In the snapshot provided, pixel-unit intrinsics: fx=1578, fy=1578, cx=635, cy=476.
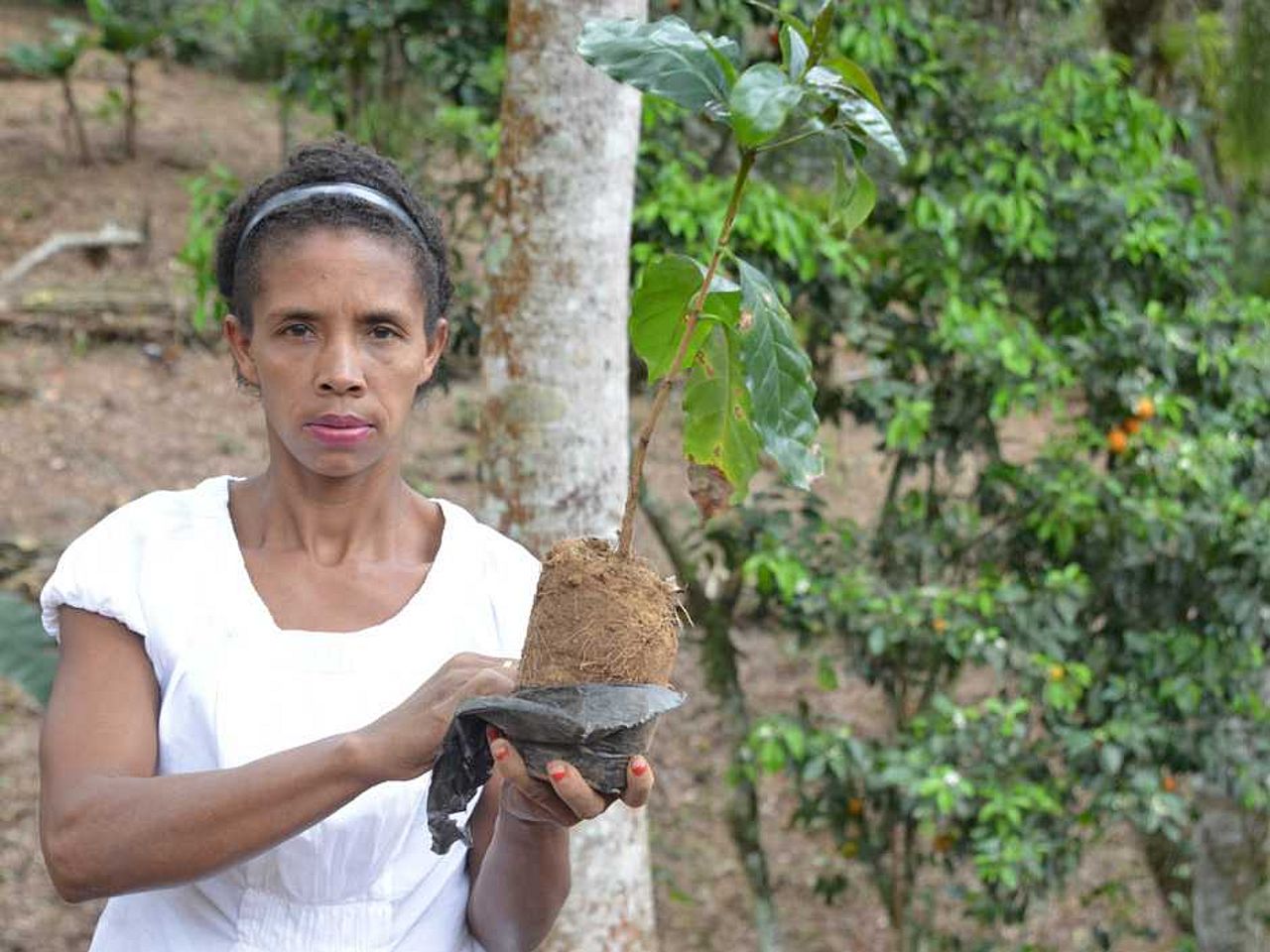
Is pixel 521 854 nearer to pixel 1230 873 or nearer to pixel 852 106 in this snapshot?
pixel 852 106

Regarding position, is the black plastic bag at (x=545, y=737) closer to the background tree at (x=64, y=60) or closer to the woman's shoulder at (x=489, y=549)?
the woman's shoulder at (x=489, y=549)

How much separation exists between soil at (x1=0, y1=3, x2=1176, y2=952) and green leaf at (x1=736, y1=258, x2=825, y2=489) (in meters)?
2.95

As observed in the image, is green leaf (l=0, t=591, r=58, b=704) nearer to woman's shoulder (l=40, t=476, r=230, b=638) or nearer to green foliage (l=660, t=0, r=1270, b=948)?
woman's shoulder (l=40, t=476, r=230, b=638)

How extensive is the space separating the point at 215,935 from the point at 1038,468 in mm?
3330

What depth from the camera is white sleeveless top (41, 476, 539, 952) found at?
70.4 inches

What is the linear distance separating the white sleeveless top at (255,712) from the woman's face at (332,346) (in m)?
0.19

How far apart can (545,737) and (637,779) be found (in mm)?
112

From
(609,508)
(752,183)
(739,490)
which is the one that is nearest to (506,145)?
(609,508)

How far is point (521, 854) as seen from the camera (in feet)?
6.11

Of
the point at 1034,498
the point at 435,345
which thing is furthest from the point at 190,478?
the point at 435,345

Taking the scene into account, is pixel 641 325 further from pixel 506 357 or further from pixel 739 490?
pixel 506 357

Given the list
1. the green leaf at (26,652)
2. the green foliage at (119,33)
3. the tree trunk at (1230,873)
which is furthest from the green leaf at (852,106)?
the green foliage at (119,33)

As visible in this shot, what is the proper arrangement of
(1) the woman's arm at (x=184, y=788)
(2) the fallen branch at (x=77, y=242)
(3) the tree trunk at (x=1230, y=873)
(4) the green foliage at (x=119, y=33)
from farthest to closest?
1. (4) the green foliage at (x=119, y=33)
2. (2) the fallen branch at (x=77, y=242)
3. (3) the tree trunk at (x=1230, y=873)
4. (1) the woman's arm at (x=184, y=788)

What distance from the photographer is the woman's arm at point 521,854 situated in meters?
1.69
